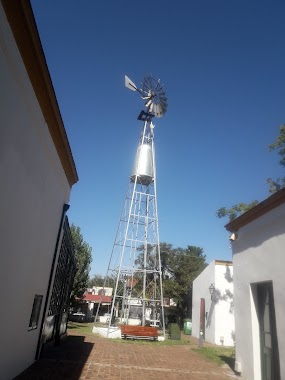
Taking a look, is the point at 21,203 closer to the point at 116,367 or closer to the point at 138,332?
the point at 116,367

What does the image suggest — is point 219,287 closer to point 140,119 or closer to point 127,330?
point 127,330

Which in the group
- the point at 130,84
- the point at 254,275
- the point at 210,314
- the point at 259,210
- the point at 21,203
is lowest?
the point at 210,314

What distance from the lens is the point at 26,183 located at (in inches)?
232

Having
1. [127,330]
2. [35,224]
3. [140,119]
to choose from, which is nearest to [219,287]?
[127,330]

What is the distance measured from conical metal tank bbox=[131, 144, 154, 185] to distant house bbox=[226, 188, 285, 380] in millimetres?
12476

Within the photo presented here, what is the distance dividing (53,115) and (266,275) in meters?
6.47

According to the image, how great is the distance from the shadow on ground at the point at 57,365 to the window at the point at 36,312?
3.26 feet

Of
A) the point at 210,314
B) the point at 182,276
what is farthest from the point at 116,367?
the point at 182,276

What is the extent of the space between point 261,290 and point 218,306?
501 inches

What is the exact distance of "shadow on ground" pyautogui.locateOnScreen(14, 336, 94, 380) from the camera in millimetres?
7051

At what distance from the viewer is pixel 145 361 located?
34.5 ft

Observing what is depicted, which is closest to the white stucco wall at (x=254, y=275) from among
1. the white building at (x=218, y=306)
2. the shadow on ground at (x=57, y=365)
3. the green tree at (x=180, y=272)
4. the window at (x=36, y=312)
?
the shadow on ground at (x=57, y=365)

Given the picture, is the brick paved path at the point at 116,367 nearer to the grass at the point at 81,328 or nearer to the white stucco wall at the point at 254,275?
the white stucco wall at the point at 254,275

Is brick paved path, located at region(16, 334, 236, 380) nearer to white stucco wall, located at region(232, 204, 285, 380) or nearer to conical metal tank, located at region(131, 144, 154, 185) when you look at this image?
white stucco wall, located at region(232, 204, 285, 380)
